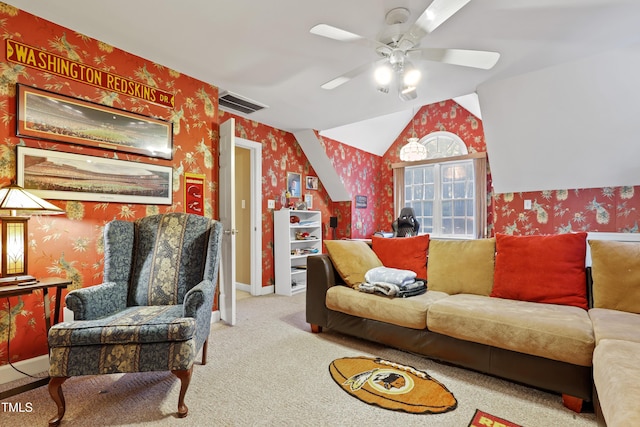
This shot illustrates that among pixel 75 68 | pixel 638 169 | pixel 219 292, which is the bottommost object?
pixel 219 292

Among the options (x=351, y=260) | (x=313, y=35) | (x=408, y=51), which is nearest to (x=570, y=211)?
(x=351, y=260)

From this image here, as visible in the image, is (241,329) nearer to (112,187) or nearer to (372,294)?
(372,294)

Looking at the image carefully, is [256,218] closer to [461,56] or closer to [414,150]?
[414,150]

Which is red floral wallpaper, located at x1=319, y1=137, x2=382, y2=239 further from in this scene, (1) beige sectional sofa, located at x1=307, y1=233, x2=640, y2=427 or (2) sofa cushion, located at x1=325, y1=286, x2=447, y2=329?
(2) sofa cushion, located at x1=325, y1=286, x2=447, y2=329

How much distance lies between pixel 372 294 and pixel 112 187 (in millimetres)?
2214

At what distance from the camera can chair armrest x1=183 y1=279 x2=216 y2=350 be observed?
1.72m

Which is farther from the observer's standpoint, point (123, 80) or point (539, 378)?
point (123, 80)

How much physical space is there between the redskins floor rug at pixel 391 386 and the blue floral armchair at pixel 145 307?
94cm

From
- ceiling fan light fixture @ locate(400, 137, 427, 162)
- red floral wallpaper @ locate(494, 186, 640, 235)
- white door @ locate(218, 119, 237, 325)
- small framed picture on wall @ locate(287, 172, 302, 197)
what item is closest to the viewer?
white door @ locate(218, 119, 237, 325)

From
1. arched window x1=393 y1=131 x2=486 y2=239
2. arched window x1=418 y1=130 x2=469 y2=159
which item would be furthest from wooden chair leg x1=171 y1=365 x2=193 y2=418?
arched window x1=418 y1=130 x2=469 y2=159

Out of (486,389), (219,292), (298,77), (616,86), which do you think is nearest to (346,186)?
(298,77)

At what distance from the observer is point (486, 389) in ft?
5.89

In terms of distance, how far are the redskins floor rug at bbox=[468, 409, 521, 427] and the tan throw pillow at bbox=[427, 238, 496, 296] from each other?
975 mm

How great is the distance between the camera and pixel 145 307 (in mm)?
2023
